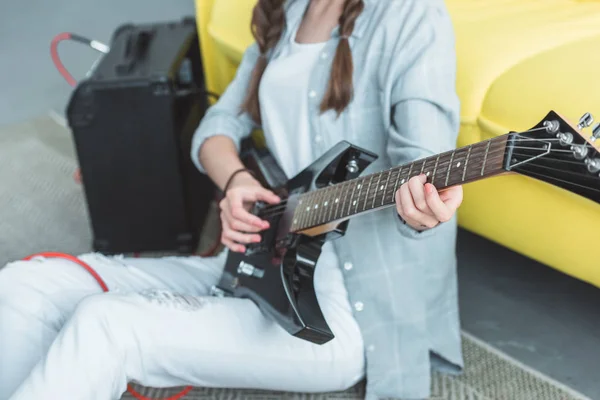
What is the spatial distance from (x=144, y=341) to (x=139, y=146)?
67 cm

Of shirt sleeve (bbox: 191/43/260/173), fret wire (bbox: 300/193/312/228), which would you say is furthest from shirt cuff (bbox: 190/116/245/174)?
fret wire (bbox: 300/193/312/228)

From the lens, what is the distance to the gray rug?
1164 mm

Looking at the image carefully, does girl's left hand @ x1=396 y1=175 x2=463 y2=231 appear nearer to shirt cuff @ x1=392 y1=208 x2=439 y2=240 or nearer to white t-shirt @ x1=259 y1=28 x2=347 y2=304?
shirt cuff @ x1=392 y1=208 x2=439 y2=240

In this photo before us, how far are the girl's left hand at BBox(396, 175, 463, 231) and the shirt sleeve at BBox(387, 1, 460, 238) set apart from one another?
0.12 m

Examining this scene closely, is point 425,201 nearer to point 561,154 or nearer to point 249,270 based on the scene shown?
point 561,154

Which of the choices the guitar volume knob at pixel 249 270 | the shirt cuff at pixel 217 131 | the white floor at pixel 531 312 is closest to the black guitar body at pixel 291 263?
the guitar volume knob at pixel 249 270

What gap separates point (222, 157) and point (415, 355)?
0.45m

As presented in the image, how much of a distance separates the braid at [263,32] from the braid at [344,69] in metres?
0.17

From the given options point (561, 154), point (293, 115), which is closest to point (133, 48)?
point (293, 115)

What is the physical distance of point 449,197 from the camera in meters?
0.79

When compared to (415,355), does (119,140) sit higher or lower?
higher

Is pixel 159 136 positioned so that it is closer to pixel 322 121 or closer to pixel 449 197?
pixel 322 121

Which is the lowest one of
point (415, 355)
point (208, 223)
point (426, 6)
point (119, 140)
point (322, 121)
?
point (208, 223)

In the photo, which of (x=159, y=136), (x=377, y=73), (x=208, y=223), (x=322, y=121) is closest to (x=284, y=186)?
(x=322, y=121)
